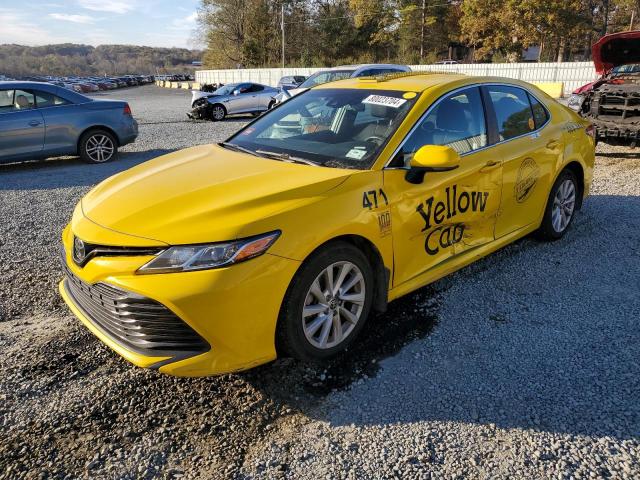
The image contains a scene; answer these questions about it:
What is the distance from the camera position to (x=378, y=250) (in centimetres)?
309

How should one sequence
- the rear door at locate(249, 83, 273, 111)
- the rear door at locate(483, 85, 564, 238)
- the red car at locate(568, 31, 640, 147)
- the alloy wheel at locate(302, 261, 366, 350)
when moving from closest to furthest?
the alloy wheel at locate(302, 261, 366, 350)
the rear door at locate(483, 85, 564, 238)
the red car at locate(568, 31, 640, 147)
the rear door at locate(249, 83, 273, 111)

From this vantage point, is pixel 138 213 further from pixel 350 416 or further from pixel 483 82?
pixel 483 82

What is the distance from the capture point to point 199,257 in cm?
247

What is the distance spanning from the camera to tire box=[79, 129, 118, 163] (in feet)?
31.2

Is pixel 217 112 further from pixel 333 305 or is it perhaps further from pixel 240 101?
pixel 333 305

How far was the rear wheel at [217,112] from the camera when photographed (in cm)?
1808

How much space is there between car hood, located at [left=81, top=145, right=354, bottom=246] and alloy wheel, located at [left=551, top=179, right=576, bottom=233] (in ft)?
9.06

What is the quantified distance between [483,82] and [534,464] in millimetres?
2915

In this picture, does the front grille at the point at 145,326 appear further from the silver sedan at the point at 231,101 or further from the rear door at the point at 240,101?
the rear door at the point at 240,101

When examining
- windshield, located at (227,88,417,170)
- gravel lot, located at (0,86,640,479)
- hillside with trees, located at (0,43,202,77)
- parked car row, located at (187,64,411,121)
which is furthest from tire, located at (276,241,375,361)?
hillside with trees, located at (0,43,202,77)

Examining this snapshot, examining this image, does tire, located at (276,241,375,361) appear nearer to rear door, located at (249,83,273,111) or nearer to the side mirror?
the side mirror

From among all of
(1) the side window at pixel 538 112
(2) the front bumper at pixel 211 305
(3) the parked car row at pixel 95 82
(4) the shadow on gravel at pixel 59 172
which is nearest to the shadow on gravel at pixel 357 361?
(2) the front bumper at pixel 211 305

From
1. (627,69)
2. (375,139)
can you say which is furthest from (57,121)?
(627,69)

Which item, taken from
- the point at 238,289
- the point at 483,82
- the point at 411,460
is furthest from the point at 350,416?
the point at 483,82
